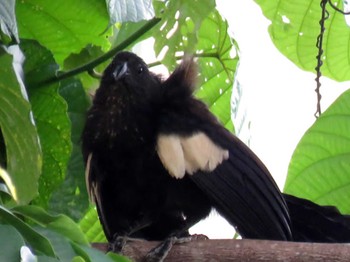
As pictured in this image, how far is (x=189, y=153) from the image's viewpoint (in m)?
2.19

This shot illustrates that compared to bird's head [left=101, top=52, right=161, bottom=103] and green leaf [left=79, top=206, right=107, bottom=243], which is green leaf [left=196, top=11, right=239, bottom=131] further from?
green leaf [left=79, top=206, right=107, bottom=243]

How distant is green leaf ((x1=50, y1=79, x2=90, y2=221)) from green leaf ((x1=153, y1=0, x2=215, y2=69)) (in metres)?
0.22

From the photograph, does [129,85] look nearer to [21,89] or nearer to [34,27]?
[34,27]

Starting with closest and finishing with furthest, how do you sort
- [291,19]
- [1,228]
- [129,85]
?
[1,228] → [129,85] → [291,19]

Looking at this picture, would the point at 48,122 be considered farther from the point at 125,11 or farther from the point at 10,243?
the point at 10,243

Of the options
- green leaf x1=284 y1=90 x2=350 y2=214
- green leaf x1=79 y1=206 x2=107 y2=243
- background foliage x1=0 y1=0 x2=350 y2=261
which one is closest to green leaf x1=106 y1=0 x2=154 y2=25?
background foliage x1=0 y1=0 x2=350 y2=261

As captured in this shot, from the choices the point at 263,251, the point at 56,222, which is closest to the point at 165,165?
the point at 263,251

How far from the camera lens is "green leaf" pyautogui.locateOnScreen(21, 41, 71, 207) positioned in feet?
6.96

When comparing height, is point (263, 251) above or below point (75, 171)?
above

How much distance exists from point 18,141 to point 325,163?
37.3 inches

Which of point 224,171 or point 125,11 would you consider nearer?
point 125,11

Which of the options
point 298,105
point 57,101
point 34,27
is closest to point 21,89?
point 57,101

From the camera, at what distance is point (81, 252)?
1.32 metres

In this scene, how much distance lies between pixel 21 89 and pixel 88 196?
0.68 meters
